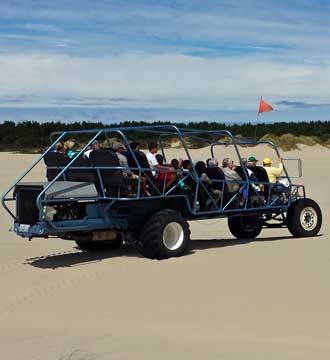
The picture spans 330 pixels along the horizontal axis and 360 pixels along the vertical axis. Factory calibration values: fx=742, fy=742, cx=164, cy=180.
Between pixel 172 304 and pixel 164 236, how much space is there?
107 inches

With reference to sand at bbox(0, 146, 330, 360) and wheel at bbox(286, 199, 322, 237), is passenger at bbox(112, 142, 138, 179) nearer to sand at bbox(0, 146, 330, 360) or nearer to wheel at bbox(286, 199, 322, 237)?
sand at bbox(0, 146, 330, 360)

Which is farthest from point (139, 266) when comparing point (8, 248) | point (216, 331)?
point (8, 248)

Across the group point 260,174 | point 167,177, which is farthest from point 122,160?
point 260,174

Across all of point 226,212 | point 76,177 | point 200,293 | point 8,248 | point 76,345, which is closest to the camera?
point 76,345

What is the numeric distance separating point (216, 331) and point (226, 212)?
Answer: 5089 millimetres

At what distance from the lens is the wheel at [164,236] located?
10.3m

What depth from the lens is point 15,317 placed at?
7.55 m

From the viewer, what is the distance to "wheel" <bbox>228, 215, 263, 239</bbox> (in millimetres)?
13492

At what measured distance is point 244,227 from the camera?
13.7 m

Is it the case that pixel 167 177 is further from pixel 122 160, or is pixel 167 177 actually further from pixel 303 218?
pixel 303 218

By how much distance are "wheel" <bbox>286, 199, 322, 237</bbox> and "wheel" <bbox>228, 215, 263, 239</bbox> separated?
78 cm

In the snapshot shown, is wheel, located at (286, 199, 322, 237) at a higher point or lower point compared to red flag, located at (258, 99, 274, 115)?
lower

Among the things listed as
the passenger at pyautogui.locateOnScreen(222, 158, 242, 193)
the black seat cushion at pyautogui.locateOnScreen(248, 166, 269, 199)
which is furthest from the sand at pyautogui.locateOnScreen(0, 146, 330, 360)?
the black seat cushion at pyautogui.locateOnScreen(248, 166, 269, 199)

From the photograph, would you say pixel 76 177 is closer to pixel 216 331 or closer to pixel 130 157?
pixel 130 157
